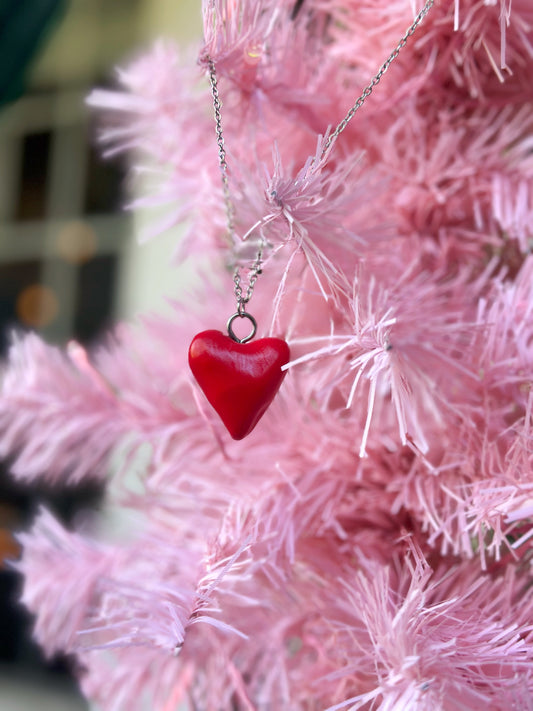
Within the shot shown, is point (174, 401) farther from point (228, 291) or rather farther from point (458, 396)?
point (458, 396)

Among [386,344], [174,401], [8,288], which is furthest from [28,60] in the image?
[8,288]

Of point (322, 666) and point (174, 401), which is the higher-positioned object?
point (174, 401)

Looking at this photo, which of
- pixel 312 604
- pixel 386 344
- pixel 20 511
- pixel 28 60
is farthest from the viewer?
pixel 20 511

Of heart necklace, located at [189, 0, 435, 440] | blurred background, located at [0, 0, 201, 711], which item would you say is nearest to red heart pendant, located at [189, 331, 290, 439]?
heart necklace, located at [189, 0, 435, 440]

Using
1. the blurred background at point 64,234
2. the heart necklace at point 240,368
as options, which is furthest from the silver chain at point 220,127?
the blurred background at point 64,234

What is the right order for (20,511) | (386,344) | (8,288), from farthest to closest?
(8,288) → (20,511) → (386,344)

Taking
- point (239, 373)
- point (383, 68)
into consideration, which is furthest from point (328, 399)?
point (383, 68)

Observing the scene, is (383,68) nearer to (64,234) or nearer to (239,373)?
(239,373)
